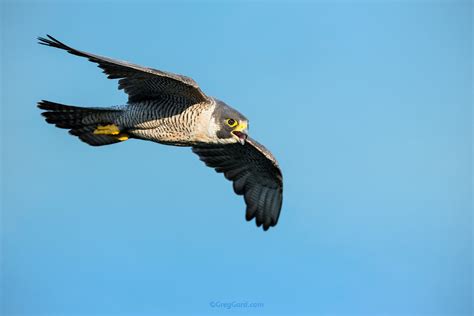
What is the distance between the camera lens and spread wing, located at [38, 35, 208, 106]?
9.71m

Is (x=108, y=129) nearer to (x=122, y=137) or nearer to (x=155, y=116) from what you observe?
(x=122, y=137)

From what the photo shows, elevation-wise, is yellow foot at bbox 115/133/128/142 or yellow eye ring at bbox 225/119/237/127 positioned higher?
yellow eye ring at bbox 225/119/237/127

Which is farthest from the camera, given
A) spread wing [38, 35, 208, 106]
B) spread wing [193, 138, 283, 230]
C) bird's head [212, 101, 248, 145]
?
spread wing [193, 138, 283, 230]

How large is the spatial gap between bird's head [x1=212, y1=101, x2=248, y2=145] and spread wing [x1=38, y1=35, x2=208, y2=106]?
0.30 metres

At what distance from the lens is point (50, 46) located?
29.3 feet

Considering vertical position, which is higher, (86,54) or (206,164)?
(206,164)

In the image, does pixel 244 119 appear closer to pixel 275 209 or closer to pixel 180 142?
pixel 180 142

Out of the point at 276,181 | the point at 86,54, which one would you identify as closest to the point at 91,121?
the point at 86,54

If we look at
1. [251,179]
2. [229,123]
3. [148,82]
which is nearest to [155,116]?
[148,82]

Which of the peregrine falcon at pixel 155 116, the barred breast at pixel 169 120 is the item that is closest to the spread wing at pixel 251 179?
the peregrine falcon at pixel 155 116

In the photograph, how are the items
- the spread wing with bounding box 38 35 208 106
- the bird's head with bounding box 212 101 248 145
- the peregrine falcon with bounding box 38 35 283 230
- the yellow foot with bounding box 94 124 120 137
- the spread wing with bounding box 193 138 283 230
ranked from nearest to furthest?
1. the spread wing with bounding box 38 35 208 106
2. the peregrine falcon with bounding box 38 35 283 230
3. the bird's head with bounding box 212 101 248 145
4. the yellow foot with bounding box 94 124 120 137
5. the spread wing with bounding box 193 138 283 230

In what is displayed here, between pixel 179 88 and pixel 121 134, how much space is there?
1308 millimetres

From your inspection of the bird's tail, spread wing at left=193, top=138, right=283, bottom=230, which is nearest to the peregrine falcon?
the bird's tail

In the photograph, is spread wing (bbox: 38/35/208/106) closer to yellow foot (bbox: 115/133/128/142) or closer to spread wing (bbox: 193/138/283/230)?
yellow foot (bbox: 115/133/128/142)
